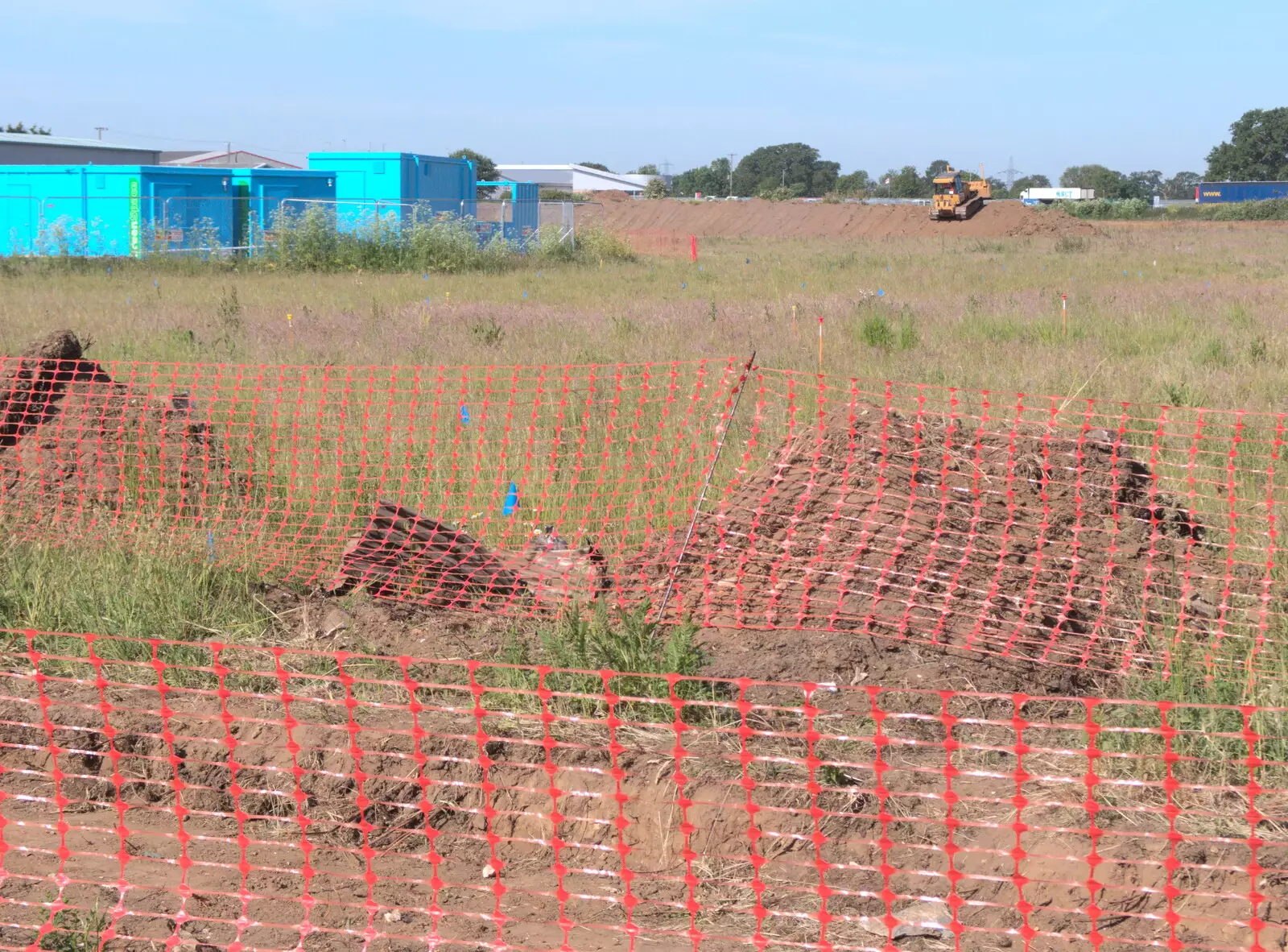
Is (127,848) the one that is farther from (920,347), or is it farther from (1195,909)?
(920,347)

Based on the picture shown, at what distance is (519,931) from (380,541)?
2.77m

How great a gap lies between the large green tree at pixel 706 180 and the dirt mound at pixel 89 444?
117623 millimetres

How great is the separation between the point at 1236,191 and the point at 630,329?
265 ft

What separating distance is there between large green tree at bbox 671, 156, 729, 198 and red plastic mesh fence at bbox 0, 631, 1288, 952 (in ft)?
396

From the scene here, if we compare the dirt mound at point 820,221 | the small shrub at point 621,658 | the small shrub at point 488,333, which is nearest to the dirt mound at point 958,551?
the small shrub at point 621,658

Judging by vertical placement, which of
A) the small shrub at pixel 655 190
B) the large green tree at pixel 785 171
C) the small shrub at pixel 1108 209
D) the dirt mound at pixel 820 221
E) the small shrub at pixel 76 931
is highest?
the large green tree at pixel 785 171

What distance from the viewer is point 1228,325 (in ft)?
39.3

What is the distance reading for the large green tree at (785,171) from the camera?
124 m

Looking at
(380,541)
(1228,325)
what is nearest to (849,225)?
(1228,325)

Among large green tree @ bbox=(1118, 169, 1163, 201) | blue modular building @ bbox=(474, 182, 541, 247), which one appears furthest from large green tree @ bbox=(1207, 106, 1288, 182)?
blue modular building @ bbox=(474, 182, 541, 247)

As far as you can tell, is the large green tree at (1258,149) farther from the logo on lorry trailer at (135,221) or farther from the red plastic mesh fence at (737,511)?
the red plastic mesh fence at (737,511)

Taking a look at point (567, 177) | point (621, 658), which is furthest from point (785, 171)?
point (621, 658)

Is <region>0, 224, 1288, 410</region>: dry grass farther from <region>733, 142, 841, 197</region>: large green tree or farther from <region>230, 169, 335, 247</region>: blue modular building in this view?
<region>733, 142, 841, 197</region>: large green tree

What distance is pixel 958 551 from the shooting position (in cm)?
530
